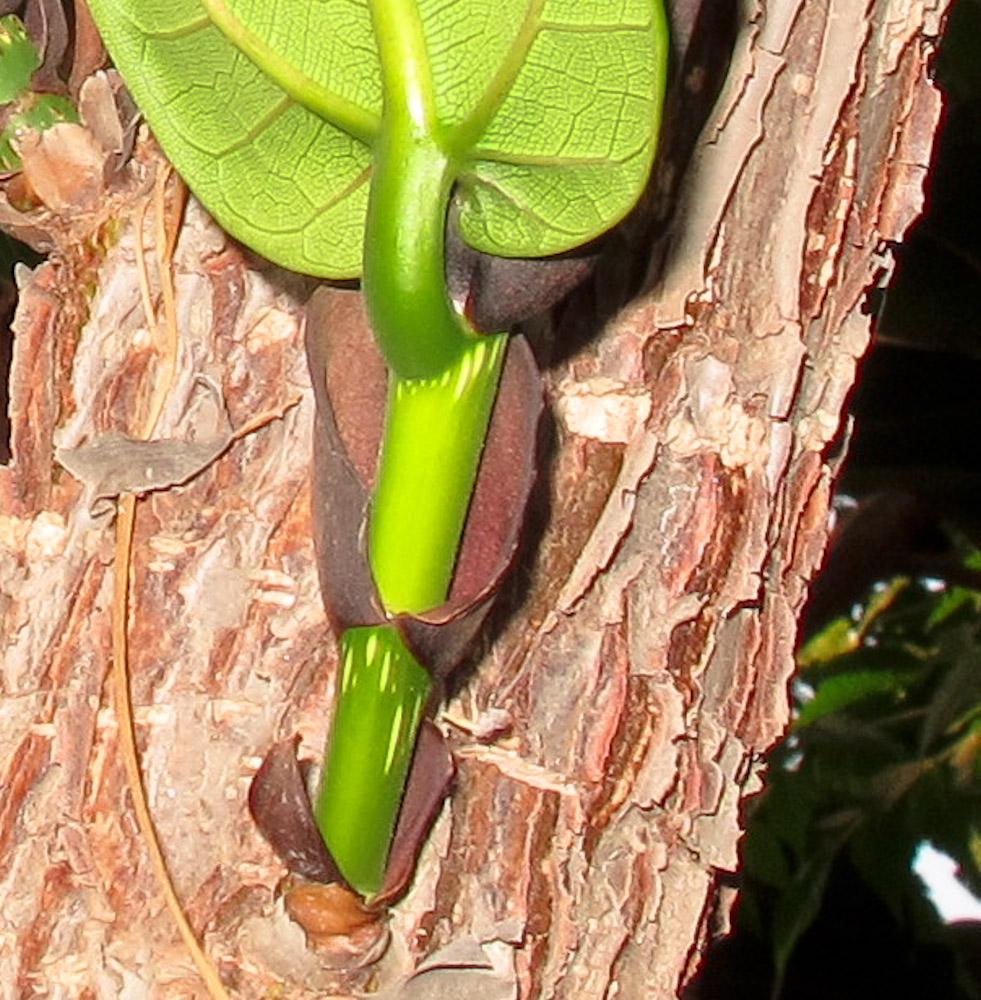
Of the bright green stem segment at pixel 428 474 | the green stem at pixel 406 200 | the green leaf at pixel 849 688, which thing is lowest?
the green leaf at pixel 849 688

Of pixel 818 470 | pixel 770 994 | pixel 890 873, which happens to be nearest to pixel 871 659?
pixel 890 873

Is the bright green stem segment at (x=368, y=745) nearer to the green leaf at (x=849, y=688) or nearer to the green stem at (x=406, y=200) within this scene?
the green stem at (x=406, y=200)

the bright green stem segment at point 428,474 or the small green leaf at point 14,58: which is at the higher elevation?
the small green leaf at point 14,58

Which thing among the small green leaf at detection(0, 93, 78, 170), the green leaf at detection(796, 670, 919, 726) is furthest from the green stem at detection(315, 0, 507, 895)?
the green leaf at detection(796, 670, 919, 726)

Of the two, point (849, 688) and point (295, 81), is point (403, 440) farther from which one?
point (849, 688)

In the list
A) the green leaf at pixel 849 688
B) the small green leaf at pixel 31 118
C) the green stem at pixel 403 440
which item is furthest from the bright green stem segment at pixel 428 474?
the green leaf at pixel 849 688

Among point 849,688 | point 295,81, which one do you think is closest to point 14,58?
point 295,81

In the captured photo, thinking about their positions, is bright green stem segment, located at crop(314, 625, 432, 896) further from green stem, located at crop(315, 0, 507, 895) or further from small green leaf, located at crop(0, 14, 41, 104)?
small green leaf, located at crop(0, 14, 41, 104)
